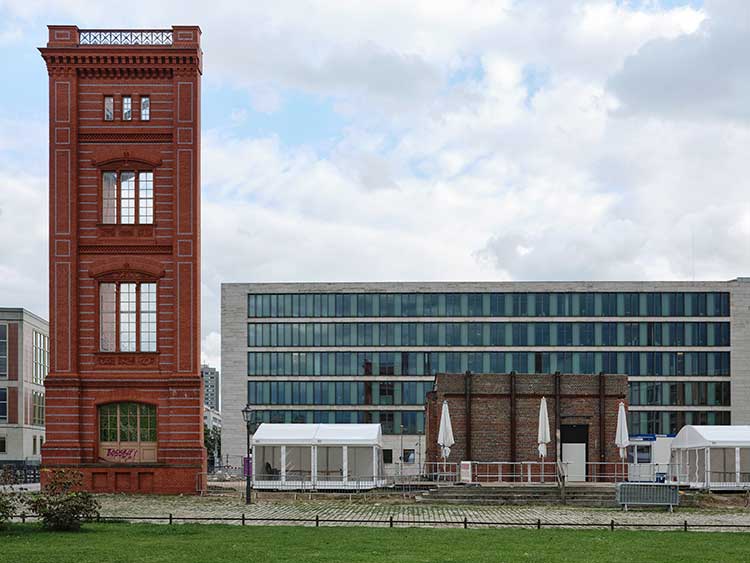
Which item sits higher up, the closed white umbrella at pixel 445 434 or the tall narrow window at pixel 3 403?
the closed white umbrella at pixel 445 434

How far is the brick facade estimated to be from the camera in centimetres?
5244

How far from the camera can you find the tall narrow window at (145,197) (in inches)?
1908

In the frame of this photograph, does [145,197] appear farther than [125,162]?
Yes

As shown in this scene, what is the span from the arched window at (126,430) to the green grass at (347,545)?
17170mm

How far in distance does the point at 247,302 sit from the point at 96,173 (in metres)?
52.1

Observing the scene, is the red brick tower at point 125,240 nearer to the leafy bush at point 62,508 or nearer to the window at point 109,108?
the window at point 109,108

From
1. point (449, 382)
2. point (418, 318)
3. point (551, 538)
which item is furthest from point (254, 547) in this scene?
point (418, 318)

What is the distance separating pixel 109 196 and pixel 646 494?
2422cm

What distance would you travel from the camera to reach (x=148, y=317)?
4819 centimetres

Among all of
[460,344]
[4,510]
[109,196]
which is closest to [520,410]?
[109,196]

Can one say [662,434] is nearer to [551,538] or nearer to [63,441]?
[63,441]

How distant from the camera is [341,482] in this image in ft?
164

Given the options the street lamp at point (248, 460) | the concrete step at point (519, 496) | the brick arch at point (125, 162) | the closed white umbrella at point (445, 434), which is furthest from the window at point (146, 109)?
the concrete step at point (519, 496)

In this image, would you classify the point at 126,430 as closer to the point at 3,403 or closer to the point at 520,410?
the point at 520,410
